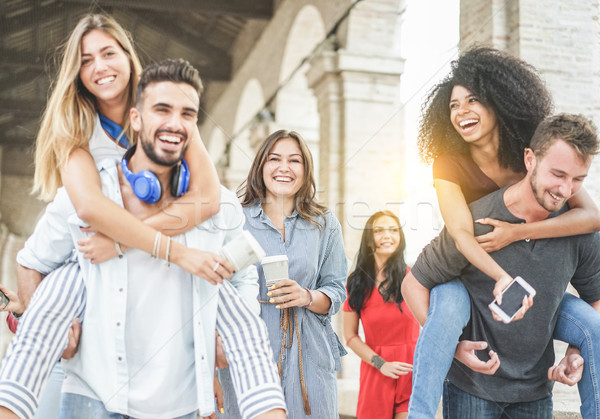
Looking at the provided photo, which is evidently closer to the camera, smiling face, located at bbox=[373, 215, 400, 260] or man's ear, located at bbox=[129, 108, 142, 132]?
man's ear, located at bbox=[129, 108, 142, 132]

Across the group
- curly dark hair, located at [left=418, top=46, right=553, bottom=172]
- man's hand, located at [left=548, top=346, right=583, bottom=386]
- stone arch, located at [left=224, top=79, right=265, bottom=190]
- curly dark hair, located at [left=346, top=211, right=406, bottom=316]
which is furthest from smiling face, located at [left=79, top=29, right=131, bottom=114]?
stone arch, located at [left=224, top=79, right=265, bottom=190]

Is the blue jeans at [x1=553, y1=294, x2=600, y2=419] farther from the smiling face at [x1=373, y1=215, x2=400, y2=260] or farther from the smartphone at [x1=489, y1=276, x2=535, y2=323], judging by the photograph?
the smiling face at [x1=373, y1=215, x2=400, y2=260]

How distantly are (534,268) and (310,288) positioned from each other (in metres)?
0.92

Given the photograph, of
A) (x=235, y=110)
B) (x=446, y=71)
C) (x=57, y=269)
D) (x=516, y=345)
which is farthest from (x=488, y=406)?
(x=235, y=110)

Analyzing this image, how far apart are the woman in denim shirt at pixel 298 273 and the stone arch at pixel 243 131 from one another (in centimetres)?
897

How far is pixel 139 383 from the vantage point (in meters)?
1.75

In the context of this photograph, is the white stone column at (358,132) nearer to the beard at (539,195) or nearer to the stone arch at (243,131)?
the stone arch at (243,131)

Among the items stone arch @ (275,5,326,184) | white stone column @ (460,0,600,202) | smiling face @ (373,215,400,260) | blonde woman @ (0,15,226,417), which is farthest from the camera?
stone arch @ (275,5,326,184)

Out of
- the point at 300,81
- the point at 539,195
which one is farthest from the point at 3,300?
the point at 300,81

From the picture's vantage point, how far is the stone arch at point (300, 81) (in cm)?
957

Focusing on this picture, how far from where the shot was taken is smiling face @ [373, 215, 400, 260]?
359 centimetres

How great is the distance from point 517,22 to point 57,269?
3393mm

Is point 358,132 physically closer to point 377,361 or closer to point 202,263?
point 377,361

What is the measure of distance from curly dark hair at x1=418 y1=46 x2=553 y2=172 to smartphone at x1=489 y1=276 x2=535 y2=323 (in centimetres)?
46
